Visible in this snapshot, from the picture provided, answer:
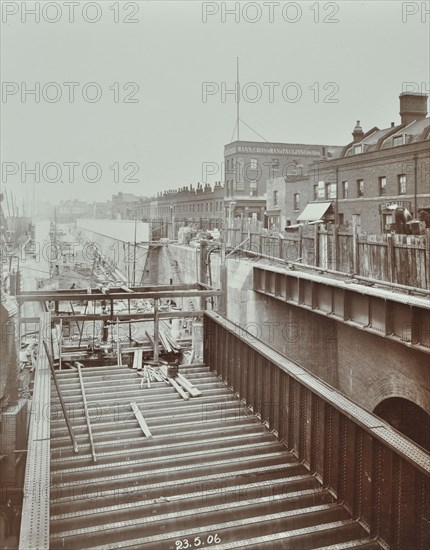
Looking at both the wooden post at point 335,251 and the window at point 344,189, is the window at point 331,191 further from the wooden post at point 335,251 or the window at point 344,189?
the wooden post at point 335,251

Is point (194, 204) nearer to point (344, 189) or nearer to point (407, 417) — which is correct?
point (344, 189)

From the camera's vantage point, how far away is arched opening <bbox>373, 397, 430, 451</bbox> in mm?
13109

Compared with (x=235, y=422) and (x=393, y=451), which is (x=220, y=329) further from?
(x=393, y=451)

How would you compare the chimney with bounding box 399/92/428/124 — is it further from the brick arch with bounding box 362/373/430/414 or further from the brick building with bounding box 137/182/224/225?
the brick arch with bounding box 362/373/430/414

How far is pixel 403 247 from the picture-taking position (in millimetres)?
13734

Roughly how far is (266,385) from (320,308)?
24.4 feet

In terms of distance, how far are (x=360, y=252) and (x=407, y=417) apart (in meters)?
4.89

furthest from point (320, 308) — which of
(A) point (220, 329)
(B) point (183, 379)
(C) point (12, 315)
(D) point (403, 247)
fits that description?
(C) point (12, 315)

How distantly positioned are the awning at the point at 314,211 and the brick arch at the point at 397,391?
2819cm

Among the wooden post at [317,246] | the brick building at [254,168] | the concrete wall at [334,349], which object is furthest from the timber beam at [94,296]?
the brick building at [254,168]

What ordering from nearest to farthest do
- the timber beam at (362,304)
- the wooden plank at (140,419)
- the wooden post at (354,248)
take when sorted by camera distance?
1. the wooden plank at (140,419)
2. the timber beam at (362,304)
3. the wooden post at (354,248)

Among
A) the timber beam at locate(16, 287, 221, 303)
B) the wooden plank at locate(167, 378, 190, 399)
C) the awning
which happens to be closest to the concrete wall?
the wooden plank at locate(167, 378, 190, 399)

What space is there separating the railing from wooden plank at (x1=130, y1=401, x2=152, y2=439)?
184cm

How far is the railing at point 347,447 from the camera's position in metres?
5.08
